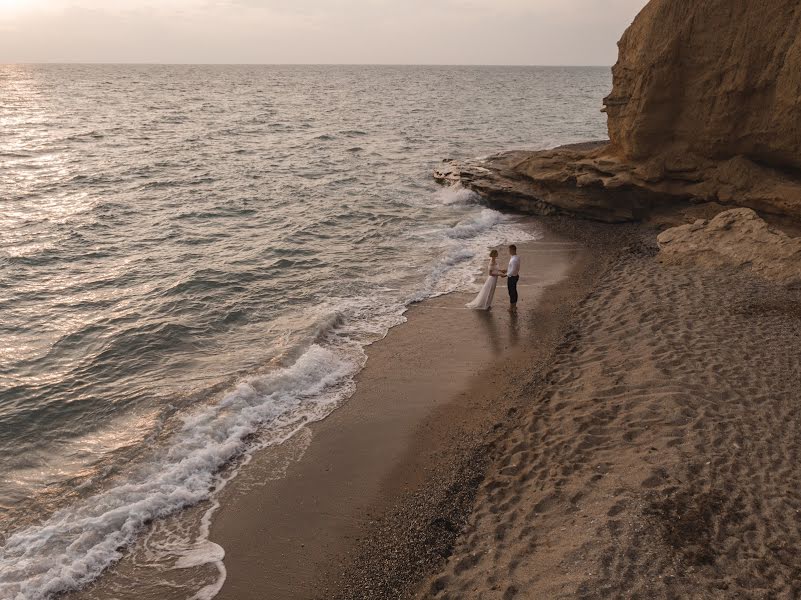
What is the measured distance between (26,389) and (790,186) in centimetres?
2024

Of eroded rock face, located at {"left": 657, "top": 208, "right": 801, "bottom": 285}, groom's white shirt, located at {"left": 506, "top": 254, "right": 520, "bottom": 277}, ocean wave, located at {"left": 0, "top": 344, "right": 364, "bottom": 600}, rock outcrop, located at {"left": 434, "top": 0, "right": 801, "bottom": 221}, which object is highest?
rock outcrop, located at {"left": 434, "top": 0, "right": 801, "bottom": 221}

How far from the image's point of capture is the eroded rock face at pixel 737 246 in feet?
46.2

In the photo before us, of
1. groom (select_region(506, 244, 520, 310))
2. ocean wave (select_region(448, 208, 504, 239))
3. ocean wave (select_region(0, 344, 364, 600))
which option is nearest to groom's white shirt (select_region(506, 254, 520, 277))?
groom (select_region(506, 244, 520, 310))

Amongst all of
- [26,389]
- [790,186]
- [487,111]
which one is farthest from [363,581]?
[487,111]

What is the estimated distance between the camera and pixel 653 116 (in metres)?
19.1

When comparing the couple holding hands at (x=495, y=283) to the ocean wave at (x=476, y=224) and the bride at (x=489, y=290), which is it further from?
the ocean wave at (x=476, y=224)

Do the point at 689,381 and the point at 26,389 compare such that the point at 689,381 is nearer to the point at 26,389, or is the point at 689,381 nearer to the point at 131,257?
the point at 26,389

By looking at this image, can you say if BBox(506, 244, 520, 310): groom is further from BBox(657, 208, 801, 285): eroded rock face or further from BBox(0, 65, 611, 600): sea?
BBox(657, 208, 801, 285): eroded rock face

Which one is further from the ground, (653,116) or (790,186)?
(653,116)

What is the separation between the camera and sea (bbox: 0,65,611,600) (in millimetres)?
8516

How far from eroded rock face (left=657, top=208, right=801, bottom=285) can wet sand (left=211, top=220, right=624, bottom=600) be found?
13.4 feet

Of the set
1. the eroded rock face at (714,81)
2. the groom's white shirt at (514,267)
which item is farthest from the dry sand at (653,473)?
the eroded rock face at (714,81)

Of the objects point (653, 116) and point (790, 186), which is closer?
point (790, 186)

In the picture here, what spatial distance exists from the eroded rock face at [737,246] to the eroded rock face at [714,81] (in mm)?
2869
